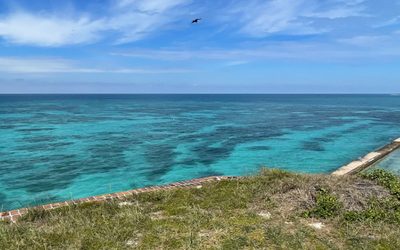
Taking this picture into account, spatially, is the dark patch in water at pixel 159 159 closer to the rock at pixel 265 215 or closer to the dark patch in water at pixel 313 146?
the rock at pixel 265 215

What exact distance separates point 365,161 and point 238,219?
467 inches

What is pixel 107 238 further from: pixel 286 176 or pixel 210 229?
pixel 286 176

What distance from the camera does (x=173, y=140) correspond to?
2558cm

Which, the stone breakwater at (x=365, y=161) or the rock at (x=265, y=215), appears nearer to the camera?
the rock at (x=265, y=215)

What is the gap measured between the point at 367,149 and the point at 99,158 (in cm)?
1669

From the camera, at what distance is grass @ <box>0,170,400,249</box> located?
570 cm

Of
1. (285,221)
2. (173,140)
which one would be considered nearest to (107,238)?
(285,221)

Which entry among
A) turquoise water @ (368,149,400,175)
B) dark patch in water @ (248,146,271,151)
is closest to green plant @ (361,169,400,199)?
turquoise water @ (368,149,400,175)

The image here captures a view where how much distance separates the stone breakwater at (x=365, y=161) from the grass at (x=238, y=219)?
4557 millimetres

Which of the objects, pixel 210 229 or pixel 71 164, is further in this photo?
pixel 71 164

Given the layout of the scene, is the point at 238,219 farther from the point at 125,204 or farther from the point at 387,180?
the point at 387,180

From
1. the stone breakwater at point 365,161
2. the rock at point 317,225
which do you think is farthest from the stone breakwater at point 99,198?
the stone breakwater at point 365,161

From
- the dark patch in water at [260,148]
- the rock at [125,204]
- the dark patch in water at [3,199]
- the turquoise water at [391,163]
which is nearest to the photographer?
the rock at [125,204]

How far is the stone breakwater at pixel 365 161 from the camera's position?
46.6 feet
